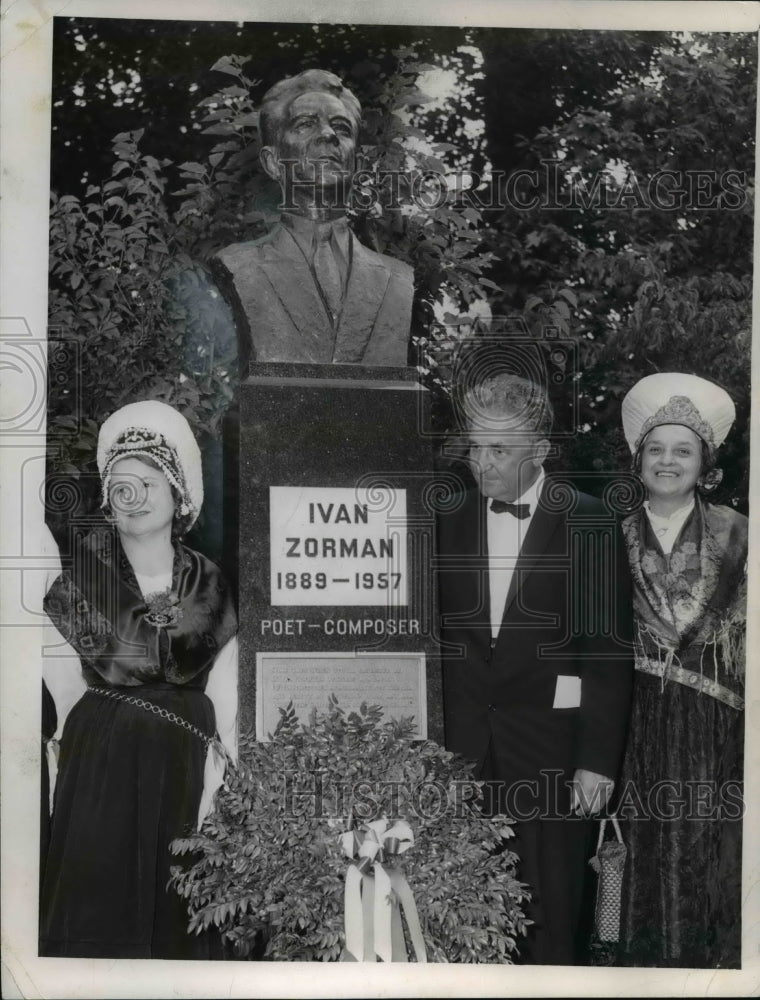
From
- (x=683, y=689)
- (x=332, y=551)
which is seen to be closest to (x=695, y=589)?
(x=683, y=689)

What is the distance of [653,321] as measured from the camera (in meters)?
5.55

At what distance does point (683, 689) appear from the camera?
548 cm

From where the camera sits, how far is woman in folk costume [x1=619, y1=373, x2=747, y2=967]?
543cm

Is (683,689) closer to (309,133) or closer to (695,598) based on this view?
(695,598)

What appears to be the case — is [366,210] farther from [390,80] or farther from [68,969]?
[68,969]

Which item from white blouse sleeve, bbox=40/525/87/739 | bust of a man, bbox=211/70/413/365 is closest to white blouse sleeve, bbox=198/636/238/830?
white blouse sleeve, bbox=40/525/87/739

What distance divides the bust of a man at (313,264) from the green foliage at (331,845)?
1525 millimetres

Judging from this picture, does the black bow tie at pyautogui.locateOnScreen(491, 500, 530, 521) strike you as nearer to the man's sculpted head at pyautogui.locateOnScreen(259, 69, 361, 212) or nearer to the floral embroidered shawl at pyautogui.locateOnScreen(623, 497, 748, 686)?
the floral embroidered shawl at pyautogui.locateOnScreen(623, 497, 748, 686)

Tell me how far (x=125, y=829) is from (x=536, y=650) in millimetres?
1845

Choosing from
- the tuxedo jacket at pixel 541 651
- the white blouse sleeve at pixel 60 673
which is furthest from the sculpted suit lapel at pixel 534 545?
the white blouse sleeve at pixel 60 673

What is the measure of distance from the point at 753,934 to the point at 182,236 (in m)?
3.79

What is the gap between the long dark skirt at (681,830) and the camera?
543cm

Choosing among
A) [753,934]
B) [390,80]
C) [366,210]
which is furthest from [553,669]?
[390,80]

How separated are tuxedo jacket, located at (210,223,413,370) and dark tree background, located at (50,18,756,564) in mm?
89
